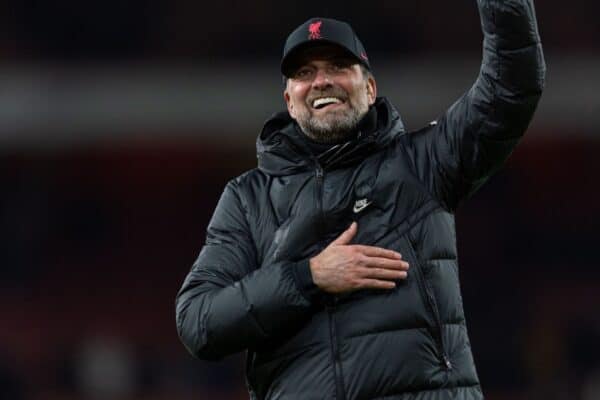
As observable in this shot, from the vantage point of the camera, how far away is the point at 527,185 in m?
10.4

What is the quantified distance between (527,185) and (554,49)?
4.01ft

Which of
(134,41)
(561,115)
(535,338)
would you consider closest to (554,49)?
(561,115)

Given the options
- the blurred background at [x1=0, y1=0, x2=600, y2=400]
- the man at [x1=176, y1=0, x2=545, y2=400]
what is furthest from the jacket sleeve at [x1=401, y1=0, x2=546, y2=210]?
the blurred background at [x1=0, y1=0, x2=600, y2=400]

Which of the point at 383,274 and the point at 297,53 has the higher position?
the point at 297,53

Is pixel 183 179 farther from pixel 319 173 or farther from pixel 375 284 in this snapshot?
pixel 375 284

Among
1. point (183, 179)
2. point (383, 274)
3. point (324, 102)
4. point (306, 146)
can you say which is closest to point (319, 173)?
point (306, 146)

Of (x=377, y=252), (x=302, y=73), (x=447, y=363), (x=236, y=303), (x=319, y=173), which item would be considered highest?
(x=302, y=73)

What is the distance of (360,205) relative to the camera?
283cm

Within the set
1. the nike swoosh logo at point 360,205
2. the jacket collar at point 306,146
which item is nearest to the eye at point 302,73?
the jacket collar at point 306,146

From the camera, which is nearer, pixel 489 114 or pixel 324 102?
pixel 489 114

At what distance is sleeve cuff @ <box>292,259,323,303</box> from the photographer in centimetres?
273

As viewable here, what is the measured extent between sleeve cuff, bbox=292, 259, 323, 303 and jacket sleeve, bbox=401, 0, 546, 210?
0.35 metres

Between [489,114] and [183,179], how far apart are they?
26.2 feet

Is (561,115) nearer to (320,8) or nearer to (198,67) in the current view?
(320,8)
